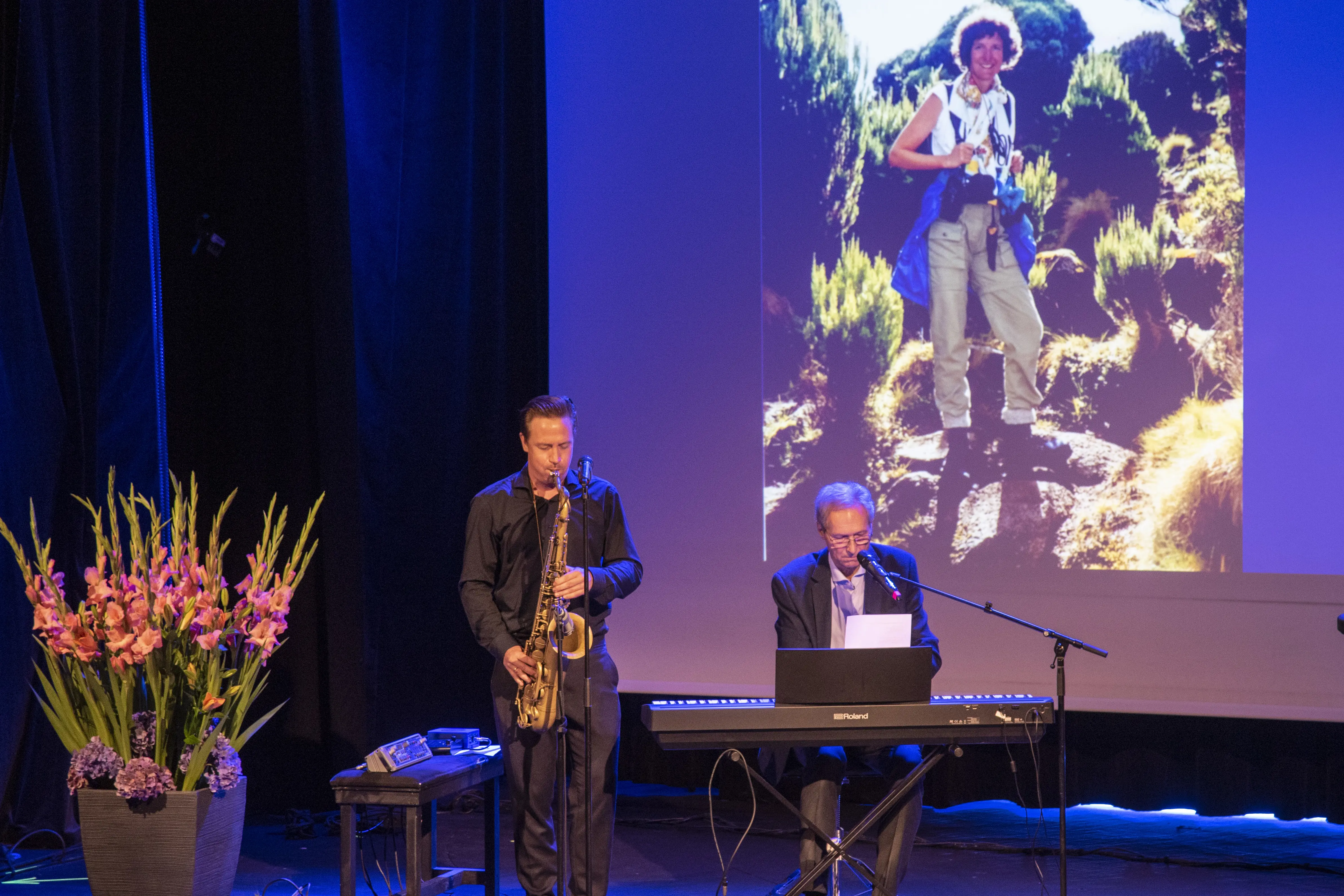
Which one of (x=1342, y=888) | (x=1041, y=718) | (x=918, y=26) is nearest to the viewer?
(x=1041, y=718)

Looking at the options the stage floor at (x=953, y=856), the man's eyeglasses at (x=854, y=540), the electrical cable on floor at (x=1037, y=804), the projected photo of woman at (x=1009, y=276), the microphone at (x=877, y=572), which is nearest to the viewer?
the microphone at (x=877, y=572)

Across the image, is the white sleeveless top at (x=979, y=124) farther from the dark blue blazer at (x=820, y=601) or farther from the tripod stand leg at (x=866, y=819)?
the tripod stand leg at (x=866, y=819)

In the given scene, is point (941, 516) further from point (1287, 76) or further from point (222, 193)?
point (222, 193)

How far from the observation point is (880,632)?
3322 millimetres

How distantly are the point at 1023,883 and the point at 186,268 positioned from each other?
4142 mm

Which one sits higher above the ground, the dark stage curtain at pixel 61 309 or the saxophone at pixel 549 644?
the dark stage curtain at pixel 61 309

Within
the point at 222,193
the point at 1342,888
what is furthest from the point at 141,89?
the point at 1342,888

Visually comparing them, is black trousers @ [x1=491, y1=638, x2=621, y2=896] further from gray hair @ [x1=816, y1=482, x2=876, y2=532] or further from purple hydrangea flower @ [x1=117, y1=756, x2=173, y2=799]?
purple hydrangea flower @ [x1=117, y1=756, x2=173, y2=799]

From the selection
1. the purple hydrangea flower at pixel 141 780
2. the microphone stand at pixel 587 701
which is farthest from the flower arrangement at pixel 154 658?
the microphone stand at pixel 587 701

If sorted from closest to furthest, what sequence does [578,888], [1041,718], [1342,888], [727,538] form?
[1041,718], [578,888], [1342,888], [727,538]

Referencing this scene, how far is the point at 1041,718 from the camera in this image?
3.28 m

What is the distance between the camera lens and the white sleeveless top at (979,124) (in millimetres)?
4906

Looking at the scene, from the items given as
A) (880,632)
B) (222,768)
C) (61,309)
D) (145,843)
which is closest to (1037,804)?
(880,632)

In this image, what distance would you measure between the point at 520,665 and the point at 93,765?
1202 millimetres
